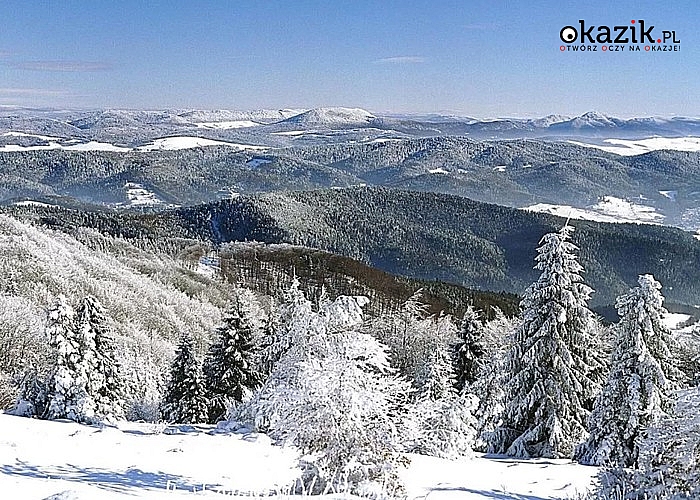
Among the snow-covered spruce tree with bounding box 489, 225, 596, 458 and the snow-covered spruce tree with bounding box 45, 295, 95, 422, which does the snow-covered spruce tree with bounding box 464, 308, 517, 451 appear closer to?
the snow-covered spruce tree with bounding box 489, 225, 596, 458

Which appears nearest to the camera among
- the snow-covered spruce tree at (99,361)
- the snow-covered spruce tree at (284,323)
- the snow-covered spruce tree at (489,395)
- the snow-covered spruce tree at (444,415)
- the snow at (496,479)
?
the snow at (496,479)

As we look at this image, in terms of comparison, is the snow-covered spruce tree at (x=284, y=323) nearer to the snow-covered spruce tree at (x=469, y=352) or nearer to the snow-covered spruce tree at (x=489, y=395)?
the snow-covered spruce tree at (x=489, y=395)

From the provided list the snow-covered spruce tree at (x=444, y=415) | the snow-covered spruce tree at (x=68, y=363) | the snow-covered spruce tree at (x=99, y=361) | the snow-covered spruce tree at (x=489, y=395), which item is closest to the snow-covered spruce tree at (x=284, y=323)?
the snow-covered spruce tree at (x=444, y=415)

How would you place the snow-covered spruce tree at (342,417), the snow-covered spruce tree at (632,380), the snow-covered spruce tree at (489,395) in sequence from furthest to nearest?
1. the snow-covered spruce tree at (489,395)
2. the snow-covered spruce tree at (632,380)
3. the snow-covered spruce tree at (342,417)

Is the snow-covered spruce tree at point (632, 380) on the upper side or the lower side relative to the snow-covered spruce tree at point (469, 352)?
upper

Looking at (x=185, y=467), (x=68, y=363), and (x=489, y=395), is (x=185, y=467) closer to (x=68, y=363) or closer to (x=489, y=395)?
(x=68, y=363)

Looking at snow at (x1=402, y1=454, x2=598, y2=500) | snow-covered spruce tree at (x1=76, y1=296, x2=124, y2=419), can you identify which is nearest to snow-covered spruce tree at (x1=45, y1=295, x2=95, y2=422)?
snow-covered spruce tree at (x1=76, y1=296, x2=124, y2=419)
